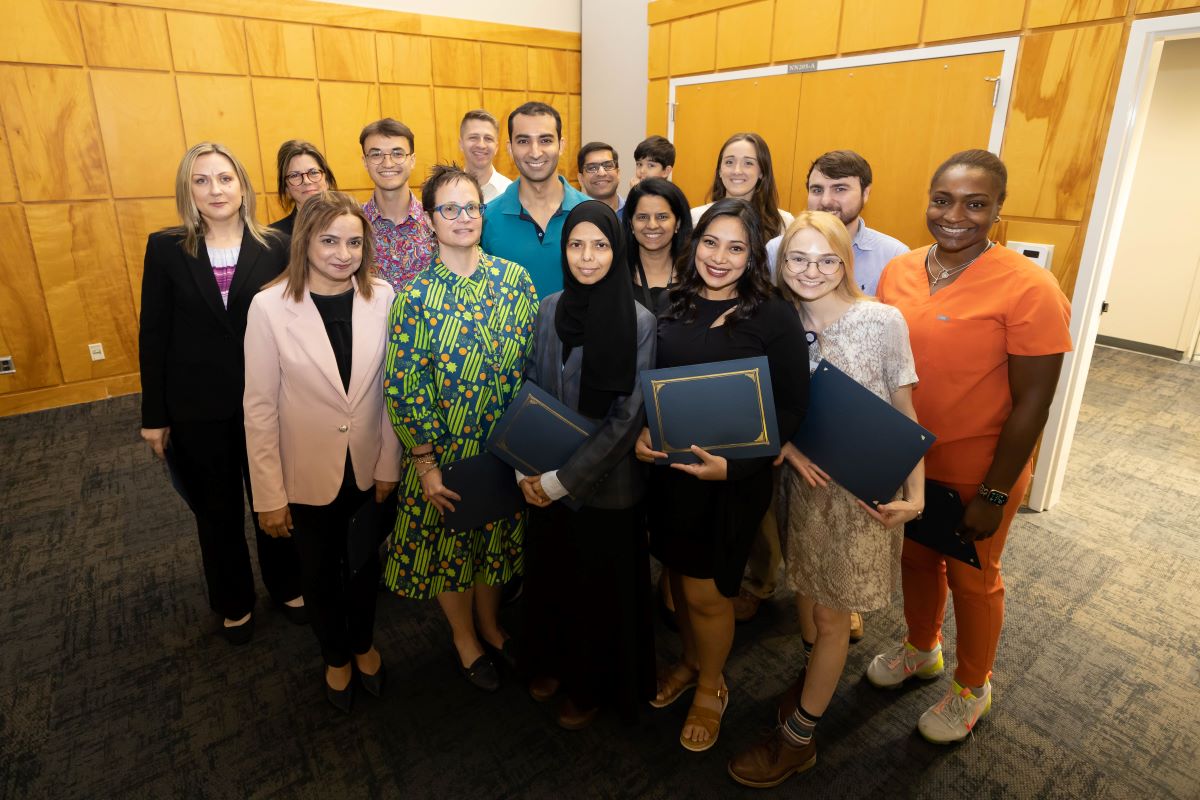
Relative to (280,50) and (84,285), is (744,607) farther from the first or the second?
(280,50)

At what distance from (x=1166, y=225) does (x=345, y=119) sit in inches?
300

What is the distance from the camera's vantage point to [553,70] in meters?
6.73

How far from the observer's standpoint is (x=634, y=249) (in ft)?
7.25

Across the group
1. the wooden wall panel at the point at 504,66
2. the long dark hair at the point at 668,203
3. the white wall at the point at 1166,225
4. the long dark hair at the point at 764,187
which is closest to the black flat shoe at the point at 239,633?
the long dark hair at the point at 668,203

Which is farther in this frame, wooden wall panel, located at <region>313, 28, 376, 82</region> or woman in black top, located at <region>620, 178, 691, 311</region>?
wooden wall panel, located at <region>313, 28, 376, 82</region>

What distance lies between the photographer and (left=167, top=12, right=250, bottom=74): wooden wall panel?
4836 millimetres

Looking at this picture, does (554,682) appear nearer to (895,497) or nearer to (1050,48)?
(895,497)

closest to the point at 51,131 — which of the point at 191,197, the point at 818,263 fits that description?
the point at 191,197

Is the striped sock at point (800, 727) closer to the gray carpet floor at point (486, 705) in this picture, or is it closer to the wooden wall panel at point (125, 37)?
the gray carpet floor at point (486, 705)

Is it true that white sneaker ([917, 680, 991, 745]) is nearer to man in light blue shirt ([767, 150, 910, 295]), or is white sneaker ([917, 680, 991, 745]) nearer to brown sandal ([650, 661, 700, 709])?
brown sandal ([650, 661, 700, 709])

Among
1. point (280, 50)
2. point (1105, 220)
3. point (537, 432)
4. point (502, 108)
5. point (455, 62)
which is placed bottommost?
point (537, 432)

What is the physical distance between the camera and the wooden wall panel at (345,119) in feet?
18.3

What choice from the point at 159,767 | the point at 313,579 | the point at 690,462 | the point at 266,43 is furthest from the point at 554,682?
the point at 266,43

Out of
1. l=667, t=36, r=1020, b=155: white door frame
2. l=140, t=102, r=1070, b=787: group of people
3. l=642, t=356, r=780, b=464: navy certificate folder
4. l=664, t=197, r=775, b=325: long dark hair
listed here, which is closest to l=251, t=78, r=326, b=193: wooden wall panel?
l=667, t=36, r=1020, b=155: white door frame
